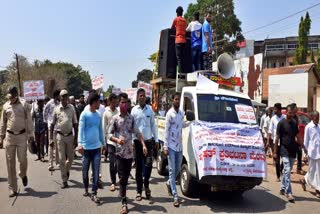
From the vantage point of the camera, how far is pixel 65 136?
8.87 metres

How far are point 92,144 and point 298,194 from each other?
477 cm

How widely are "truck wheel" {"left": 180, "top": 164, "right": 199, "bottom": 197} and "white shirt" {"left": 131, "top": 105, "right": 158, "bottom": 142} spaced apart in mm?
879

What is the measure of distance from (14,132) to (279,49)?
6297 centimetres

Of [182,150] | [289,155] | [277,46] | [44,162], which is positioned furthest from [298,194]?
[277,46]

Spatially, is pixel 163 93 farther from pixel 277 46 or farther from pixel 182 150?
pixel 277 46

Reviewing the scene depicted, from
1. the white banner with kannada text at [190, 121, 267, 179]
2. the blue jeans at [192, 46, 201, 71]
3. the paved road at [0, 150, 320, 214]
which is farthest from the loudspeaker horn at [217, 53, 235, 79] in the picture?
the paved road at [0, 150, 320, 214]

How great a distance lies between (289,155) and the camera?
8.63 meters

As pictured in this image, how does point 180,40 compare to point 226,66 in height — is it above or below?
above

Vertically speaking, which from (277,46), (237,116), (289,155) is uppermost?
(277,46)

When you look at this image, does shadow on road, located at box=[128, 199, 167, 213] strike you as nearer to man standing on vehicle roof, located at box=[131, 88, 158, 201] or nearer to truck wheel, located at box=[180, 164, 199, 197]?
man standing on vehicle roof, located at box=[131, 88, 158, 201]

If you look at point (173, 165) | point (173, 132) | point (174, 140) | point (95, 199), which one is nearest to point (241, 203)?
point (173, 165)

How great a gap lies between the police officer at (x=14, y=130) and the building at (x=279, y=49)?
60.2 m

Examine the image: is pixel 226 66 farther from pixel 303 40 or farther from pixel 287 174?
pixel 303 40

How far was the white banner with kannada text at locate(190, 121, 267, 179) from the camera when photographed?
738 cm
